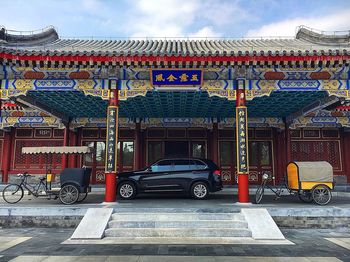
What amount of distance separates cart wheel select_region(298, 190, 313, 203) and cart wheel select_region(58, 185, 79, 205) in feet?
24.7

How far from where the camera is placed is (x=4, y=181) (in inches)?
603

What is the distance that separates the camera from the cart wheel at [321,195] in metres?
9.28

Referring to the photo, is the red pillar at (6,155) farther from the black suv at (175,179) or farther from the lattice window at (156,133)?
the black suv at (175,179)

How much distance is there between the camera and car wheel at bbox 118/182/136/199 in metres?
10.5

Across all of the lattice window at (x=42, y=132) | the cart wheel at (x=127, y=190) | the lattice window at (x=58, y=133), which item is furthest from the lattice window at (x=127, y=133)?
the cart wheel at (x=127, y=190)

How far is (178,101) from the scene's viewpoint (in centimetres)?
1194

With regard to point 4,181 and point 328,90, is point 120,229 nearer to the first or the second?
point 328,90

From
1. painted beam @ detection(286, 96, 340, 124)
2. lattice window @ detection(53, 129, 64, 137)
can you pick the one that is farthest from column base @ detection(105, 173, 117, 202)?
painted beam @ detection(286, 96, 340, 124)

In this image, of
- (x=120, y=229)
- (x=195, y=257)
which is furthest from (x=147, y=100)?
(x=195, y=257)

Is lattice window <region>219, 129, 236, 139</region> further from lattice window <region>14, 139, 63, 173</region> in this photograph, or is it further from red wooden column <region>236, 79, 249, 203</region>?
lattice window <region>14, 139, 63, 173</region>

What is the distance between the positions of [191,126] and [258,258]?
397 inches

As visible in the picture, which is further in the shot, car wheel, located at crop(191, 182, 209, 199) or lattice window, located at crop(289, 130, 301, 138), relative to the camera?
lattice window, located at crop(289, 130, 301, 138)

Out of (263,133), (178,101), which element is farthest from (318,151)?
A: (178,101)

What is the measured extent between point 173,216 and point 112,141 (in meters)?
3.36
